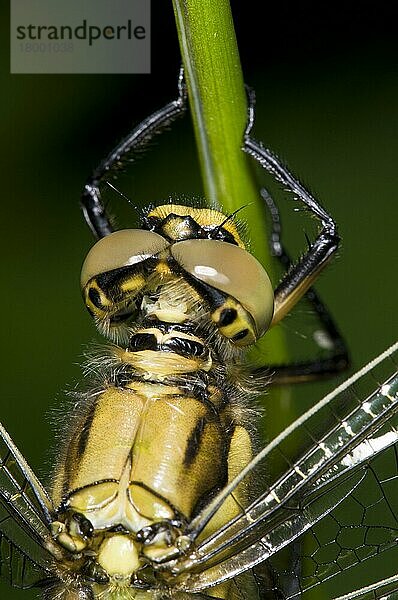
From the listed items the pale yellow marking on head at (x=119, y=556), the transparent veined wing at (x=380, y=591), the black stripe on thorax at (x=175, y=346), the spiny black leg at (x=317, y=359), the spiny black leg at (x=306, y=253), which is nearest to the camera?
the pale yellow marking on head at (x=119, y=556)

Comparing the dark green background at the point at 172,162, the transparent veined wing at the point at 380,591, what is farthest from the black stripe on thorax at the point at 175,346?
the dark green background at the point at 172,162

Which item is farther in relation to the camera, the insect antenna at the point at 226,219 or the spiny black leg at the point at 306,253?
the spiny black leg at the point at 306,253

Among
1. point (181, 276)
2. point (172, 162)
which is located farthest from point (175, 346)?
point (172, 162)

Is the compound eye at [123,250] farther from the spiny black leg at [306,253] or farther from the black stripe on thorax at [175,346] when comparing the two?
the spiny black leg at [306,253]

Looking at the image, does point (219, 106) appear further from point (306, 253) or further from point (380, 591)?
point (380, 591)

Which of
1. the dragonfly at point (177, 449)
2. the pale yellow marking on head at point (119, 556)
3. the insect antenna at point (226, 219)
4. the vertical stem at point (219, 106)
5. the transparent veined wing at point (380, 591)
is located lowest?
the transparent veined wing at point (380, 591)
